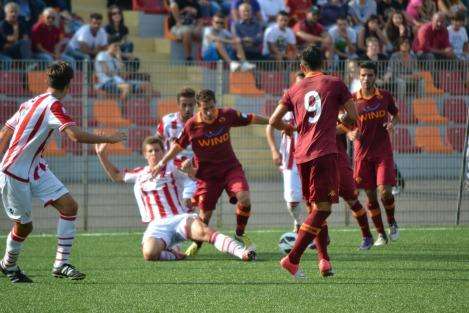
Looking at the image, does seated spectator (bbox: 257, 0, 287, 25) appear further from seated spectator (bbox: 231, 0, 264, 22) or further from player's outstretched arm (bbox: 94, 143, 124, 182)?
player's outstretched arm (bbox: 94, 143, 124, 182)

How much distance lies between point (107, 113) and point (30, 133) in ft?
17.8

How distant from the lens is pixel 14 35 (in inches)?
730

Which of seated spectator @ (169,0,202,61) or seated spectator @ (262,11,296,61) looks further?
seated spectator @ (169,0,202,61)

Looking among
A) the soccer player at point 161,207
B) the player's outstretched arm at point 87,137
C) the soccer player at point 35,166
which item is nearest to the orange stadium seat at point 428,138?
the soccer player at point 161,207

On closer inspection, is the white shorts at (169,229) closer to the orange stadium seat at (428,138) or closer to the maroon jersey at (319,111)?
the maroon jersey at (319,111)

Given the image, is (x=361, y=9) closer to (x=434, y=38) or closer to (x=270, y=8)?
(x=270, y=8)

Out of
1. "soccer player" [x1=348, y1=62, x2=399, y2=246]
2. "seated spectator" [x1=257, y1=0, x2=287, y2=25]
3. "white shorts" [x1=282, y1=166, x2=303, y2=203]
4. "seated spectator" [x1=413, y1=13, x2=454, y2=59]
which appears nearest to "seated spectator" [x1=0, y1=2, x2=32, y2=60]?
"seated spectator" [x1=257, y1=0, x2=287, y2=25]

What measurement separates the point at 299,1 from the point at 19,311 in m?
15.8

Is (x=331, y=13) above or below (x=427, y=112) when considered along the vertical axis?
above

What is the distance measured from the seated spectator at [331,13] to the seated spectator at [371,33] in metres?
0.97

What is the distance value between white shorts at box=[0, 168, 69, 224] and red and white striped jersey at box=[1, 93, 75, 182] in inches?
3.3

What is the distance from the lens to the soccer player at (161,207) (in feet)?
37.8

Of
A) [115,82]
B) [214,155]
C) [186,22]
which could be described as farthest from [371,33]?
[214,155]

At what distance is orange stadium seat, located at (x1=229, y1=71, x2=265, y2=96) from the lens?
15.7m
